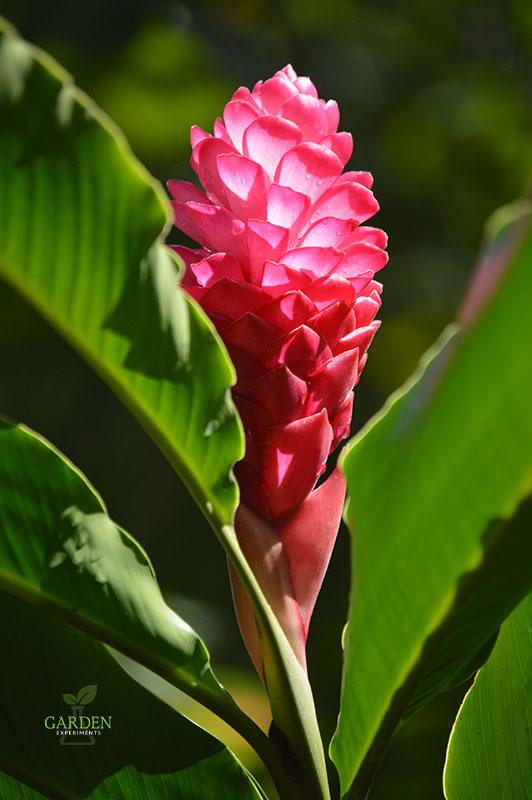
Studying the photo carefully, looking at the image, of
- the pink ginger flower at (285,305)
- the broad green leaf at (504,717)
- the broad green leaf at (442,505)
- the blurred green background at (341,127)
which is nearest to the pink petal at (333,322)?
the pink ginger flower at (285,305)

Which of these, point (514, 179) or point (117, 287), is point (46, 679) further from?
point (514, 179)

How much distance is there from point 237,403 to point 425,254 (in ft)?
8.87

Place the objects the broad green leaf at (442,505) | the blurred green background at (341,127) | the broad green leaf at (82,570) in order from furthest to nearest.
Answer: the blurred green background at (341,127), the broad green leaf at (82,570), the broad green leaf at (442,505)

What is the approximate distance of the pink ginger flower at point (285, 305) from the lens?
1.94 feet

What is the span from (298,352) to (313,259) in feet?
0.21

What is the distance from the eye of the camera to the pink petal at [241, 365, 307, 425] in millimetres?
584

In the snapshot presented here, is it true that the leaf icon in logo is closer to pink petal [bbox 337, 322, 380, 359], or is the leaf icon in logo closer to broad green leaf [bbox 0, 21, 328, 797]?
broad green leaf [bbox 0, 21, 328, 797]

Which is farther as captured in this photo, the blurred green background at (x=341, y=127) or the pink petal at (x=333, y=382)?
the blurred green background at (x=341, y=127)

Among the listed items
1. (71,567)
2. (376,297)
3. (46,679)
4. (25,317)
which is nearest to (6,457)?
(71,567)

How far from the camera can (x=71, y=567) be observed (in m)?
0.58

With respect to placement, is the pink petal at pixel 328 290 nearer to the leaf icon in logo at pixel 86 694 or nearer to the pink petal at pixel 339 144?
the pink petal at pixel 339 144

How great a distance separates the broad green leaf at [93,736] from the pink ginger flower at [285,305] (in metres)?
0.09

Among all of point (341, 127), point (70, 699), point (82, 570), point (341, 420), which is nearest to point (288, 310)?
point (341, 420)

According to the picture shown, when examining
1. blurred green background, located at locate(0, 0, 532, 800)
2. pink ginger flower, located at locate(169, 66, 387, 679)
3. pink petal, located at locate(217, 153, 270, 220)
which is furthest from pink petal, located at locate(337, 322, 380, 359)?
blurred green background, located at locate(0, 0, 532, 800)
